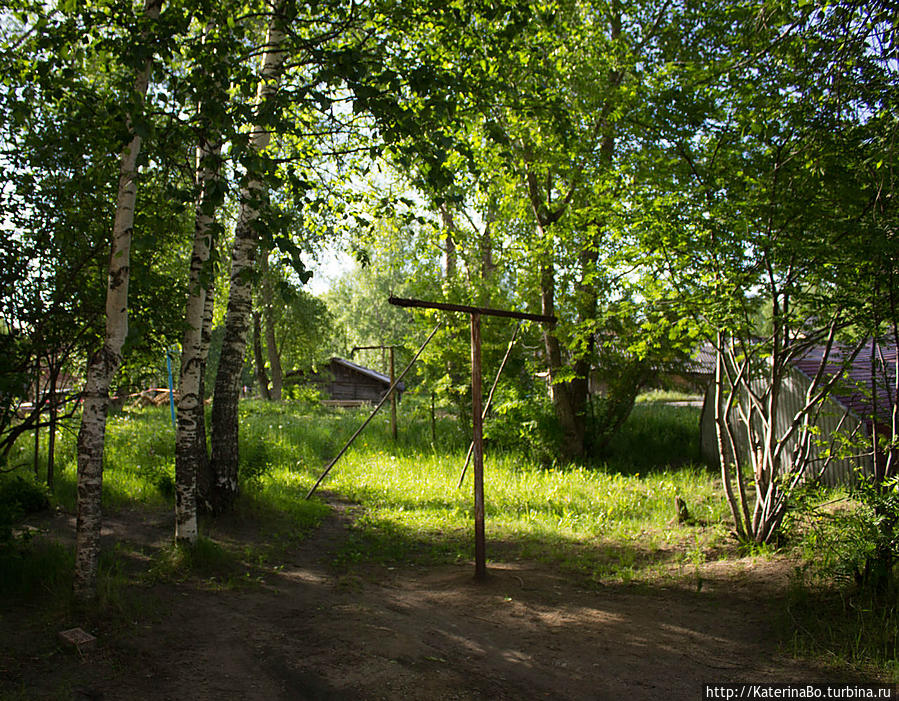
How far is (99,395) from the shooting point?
4.50 m

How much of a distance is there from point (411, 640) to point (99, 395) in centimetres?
291

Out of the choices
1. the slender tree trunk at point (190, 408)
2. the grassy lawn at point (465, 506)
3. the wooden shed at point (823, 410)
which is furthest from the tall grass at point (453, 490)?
the slender tree trunk at point (190, 408)

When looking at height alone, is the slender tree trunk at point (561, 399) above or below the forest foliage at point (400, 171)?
Answer: below

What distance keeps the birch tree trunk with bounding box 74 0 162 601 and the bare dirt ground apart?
1.51ft

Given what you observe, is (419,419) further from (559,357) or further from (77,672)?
(77,672)

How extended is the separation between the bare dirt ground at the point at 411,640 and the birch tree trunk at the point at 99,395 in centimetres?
46

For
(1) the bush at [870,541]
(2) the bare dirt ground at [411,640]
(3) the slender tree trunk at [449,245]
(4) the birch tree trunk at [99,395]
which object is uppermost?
(3) the slender tree trunk at [449,245]

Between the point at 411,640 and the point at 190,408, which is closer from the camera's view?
the point at 411,640

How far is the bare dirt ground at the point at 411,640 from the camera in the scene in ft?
12.6

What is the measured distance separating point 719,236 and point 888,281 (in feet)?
5.08

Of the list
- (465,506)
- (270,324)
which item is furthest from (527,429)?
(270,324)

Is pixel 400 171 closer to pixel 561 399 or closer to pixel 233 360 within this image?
pixel 233 360

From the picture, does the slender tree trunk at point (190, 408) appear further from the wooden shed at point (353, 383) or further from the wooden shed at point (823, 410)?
the wooden shed at point (353, 383)

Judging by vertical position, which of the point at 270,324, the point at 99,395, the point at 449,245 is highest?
the point at 449,245
